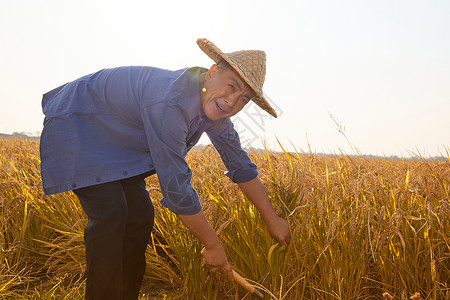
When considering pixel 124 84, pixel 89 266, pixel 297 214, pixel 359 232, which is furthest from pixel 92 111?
pixel 359 232

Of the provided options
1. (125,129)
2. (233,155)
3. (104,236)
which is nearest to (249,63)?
(233,155)

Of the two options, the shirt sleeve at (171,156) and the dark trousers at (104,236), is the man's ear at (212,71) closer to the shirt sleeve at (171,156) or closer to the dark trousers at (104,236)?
the shirt sleeve at (171,156)

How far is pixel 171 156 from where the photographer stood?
53.8 inches

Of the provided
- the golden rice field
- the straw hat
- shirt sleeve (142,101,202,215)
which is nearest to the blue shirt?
shirt sleeve (142,101,202,215)

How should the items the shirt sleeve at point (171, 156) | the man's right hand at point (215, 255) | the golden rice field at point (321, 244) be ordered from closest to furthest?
the shirt sleeve at point (171, 156)
the man's right hand at point (215, 255)
the golden rice field at point (321, 244)

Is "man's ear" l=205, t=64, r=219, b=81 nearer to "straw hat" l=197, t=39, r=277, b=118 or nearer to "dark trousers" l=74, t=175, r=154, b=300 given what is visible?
"straw hat" l=197, t=39, r=277, b=118

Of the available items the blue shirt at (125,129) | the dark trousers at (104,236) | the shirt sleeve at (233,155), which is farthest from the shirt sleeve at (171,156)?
the shirt sleeve at (233,155)

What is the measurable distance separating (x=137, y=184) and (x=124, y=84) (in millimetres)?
515

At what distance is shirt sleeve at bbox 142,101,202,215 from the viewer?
1.37m

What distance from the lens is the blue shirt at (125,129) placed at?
1384 millimetres

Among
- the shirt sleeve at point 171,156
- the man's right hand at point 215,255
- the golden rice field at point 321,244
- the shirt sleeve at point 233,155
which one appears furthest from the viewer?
the shirt sleeve at point 233,155

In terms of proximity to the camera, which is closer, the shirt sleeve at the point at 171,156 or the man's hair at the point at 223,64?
the shirt sleeve at the point at 171,156

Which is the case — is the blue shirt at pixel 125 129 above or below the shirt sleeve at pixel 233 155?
above

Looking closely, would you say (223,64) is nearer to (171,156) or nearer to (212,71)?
(212,71)
